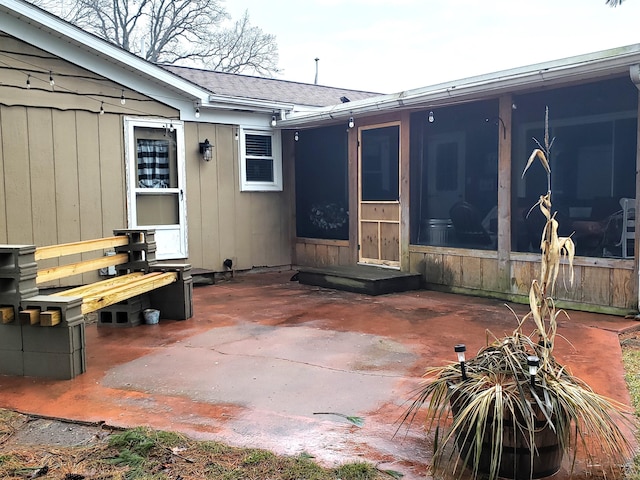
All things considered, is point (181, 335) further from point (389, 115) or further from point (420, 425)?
point (389, 115)

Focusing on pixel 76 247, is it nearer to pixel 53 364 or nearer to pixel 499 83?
pixel 53 364

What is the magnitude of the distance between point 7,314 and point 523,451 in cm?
303

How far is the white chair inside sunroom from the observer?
500 cm

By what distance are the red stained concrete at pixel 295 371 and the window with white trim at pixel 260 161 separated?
2.65m

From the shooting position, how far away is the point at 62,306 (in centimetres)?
345

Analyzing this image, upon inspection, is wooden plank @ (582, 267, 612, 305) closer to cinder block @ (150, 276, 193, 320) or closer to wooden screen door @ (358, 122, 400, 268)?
wooden screen door @ (358, 122, 400, 268)

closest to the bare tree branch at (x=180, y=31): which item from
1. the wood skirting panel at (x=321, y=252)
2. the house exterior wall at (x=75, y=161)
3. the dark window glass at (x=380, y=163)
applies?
the house exterior wall at (x=75, y=161)

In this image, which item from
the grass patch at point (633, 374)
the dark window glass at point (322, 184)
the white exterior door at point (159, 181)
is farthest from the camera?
the dark window glass at point (322, 184)

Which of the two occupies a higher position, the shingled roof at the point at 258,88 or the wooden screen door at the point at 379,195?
the shingled roof at the point at 258,88

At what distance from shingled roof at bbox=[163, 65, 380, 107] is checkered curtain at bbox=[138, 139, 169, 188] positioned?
1.03m

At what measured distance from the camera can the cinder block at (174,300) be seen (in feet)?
17.1

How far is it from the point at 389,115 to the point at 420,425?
498cm

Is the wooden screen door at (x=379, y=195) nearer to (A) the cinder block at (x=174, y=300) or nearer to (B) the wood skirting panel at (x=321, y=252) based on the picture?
(B) the wood skirting panel at (x=321, y=252)

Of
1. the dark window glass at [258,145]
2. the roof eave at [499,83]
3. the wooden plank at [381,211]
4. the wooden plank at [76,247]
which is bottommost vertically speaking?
the wooden plank at [76,247]
